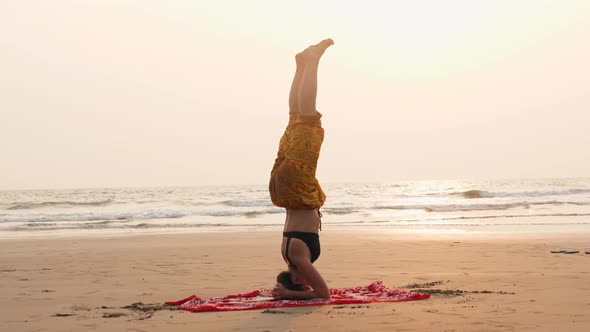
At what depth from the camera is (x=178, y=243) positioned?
15.9m

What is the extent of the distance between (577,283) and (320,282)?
2992mm

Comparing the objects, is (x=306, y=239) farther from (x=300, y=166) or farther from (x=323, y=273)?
(x=323, y=273)

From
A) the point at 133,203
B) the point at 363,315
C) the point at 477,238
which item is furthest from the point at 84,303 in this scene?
the point at 133,203

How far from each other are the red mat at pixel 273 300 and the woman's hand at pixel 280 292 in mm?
54

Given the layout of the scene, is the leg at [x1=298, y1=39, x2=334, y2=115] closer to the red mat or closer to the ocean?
the red mat

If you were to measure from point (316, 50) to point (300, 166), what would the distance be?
3.43 feet

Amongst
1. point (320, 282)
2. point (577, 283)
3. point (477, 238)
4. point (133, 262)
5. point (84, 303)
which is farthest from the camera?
point (477, 238)

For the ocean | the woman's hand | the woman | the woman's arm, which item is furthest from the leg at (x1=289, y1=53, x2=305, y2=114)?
the ocean

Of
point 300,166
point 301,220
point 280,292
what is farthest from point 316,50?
point 280,292

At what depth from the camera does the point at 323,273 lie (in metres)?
9.57

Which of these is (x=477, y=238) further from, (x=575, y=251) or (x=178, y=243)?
(x=178, y=243)

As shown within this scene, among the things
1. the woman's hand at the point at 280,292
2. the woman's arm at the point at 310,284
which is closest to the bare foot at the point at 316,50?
the woman's arm at the point at 310,284

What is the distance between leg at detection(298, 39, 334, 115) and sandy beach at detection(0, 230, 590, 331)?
177cm

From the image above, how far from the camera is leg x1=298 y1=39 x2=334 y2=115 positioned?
653 centimetres
